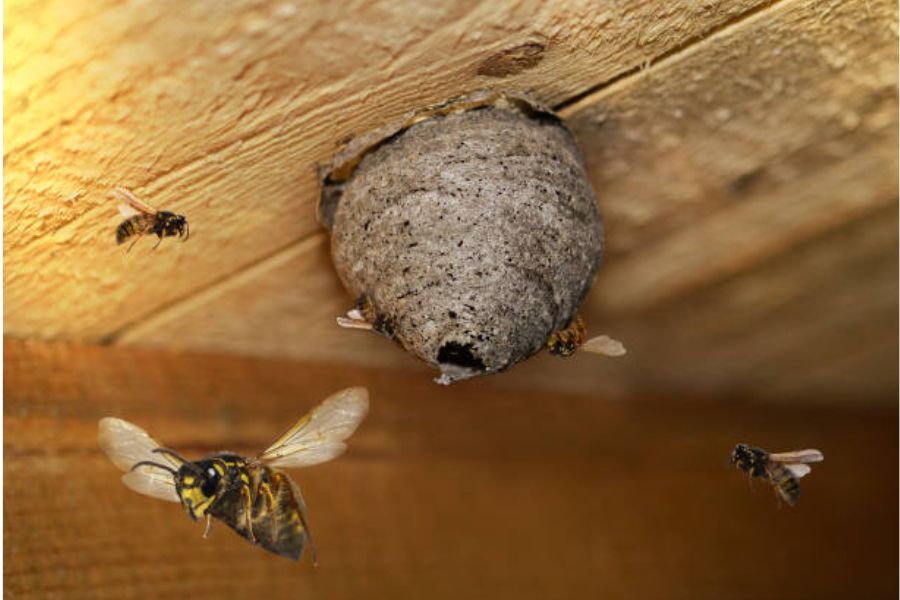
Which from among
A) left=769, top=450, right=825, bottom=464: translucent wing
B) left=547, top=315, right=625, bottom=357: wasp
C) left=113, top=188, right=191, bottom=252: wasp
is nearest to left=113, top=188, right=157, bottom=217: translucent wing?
left=113, top=188, right=191, bottom=252: wasp

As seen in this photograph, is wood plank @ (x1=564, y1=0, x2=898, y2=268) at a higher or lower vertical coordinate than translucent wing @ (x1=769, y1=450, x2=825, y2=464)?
higher

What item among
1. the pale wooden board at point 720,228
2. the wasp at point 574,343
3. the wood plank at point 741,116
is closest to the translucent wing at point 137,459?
the pale wooden board at point 720,228

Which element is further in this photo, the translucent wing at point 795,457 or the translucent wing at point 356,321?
the translucent wing at point 795,457

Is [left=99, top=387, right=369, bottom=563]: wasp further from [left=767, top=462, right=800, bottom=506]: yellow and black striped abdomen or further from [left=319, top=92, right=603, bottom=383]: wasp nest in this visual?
[left=767, top=462, right=800, bottom=506]: yellow and black striped abdomen

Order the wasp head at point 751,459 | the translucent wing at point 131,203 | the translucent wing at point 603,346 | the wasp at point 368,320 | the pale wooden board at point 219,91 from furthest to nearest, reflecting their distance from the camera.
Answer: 1. the wasp head at point 751,459
2. the translucent wing at point 603,346
3. the wasp at point 368,320
4. the translucent wing at point 131,203
5. the pale wooden board at point 219,91

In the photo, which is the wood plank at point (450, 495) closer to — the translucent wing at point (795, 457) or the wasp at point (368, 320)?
the wasp at point (368, 320)

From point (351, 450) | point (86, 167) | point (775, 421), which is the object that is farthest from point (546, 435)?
point (86, 167)
